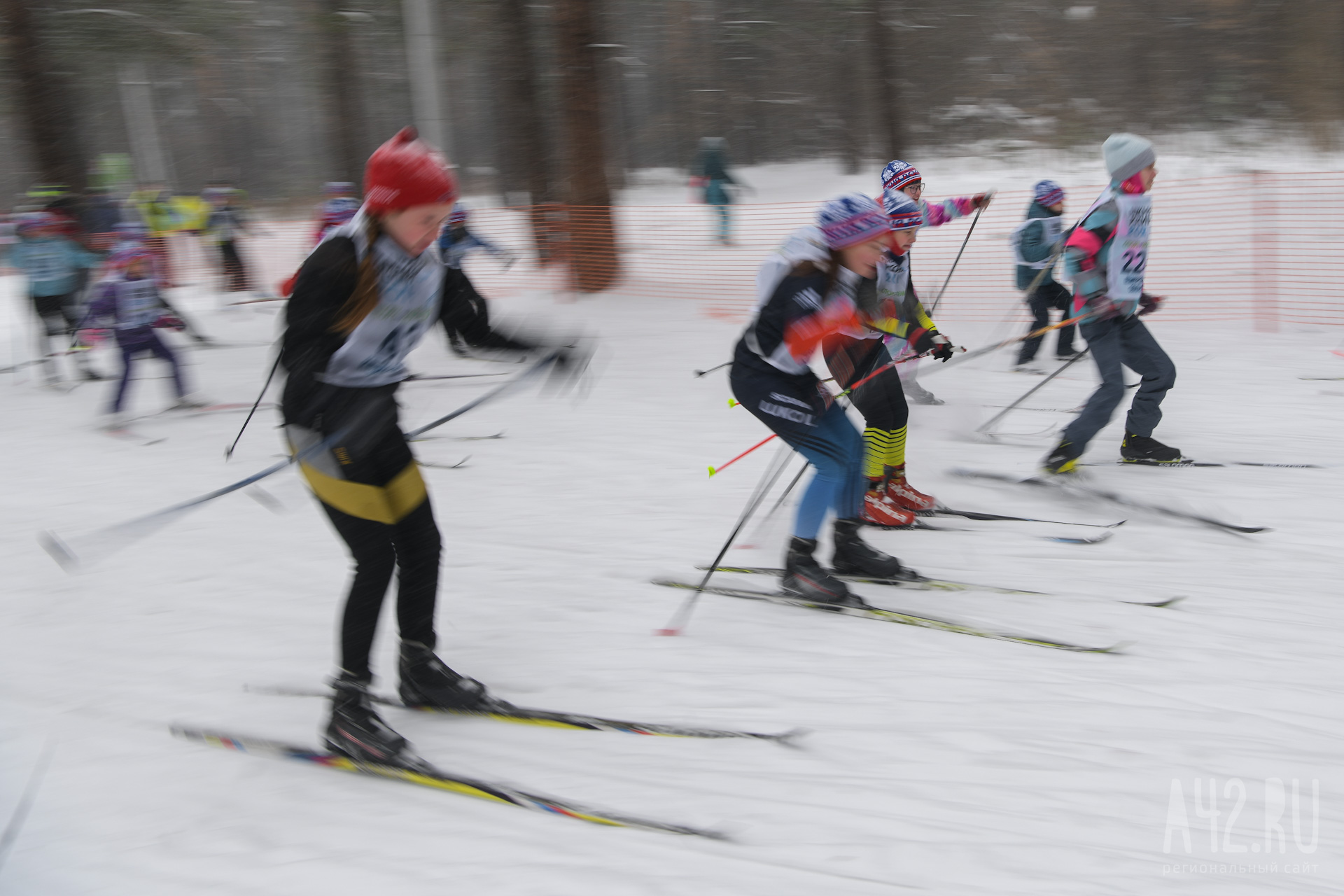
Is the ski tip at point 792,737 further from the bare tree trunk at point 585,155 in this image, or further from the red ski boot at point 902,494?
the bare tree trunk at point 585,155

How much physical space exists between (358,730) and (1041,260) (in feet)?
22.8

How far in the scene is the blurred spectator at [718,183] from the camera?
13812 millimetres

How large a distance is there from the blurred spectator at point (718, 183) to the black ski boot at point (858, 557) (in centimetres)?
1021

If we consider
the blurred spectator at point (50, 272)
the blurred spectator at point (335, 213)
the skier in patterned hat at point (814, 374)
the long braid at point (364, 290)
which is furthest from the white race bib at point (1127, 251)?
the blurred spectator at point (50, 272)

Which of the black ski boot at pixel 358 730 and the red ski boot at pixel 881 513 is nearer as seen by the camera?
the black ski boot at pixel 358 730

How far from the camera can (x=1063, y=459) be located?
17.2 ft

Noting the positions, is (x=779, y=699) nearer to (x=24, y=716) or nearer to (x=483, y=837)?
(x=483, y=837)

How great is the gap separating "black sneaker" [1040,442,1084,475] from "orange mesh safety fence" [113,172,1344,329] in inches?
181

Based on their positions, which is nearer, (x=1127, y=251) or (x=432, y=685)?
(x=432, y=685)

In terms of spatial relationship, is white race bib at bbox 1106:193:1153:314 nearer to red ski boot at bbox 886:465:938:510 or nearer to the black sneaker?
the black sneaker

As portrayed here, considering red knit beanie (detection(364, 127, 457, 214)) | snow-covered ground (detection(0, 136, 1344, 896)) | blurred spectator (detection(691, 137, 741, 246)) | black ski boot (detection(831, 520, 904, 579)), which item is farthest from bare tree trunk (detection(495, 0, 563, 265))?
red knit beanie (detection(364, 127, 457, 214))

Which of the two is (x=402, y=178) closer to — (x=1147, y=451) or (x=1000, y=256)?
(x=1147, y=451)

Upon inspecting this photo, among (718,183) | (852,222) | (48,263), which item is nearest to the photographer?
(852,222)

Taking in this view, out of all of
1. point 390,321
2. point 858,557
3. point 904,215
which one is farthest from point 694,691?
point 904,215
